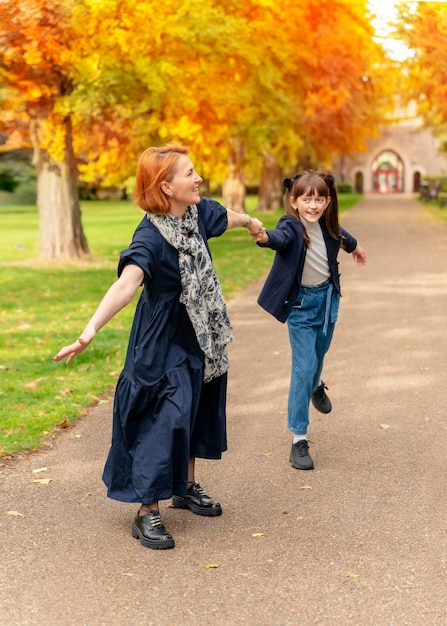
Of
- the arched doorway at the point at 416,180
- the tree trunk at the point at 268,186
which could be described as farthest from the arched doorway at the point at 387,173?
the tree trunk at the point at 268,186

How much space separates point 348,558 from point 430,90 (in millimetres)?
20285

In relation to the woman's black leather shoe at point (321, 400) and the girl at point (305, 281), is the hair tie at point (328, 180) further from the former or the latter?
the woman's black leather shoe at point (321, 400)

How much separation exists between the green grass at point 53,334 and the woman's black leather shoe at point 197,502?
1.35 m

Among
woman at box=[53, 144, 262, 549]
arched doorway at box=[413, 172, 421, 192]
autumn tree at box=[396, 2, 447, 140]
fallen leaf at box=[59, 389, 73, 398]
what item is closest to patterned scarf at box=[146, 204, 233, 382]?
woman at box=[53, 144, 262, 549]

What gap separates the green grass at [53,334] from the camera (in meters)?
6.07

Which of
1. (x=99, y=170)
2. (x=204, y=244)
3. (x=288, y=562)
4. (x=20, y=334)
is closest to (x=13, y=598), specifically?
(x=288, y=562)

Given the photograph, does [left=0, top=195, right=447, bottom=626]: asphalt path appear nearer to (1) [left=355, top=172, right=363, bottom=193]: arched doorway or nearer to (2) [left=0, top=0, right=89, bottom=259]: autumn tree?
(2) [left=0, top=0, right=89, bottom=259]: autumn tree

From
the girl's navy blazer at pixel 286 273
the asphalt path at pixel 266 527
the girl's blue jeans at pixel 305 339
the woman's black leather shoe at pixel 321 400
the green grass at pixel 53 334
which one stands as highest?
the girl's navy blazer at pixel 286 273

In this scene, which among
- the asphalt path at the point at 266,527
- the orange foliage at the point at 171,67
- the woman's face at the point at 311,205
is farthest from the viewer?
the orange foliage at the point at 171,67

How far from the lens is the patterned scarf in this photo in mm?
3910

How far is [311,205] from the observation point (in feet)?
15.8

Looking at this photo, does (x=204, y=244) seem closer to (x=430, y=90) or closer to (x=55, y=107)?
(x=55, y=107)

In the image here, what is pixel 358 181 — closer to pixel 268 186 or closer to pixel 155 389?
pixel 268 186

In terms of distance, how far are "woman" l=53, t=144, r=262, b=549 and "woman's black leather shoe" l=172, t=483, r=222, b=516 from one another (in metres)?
0.36
